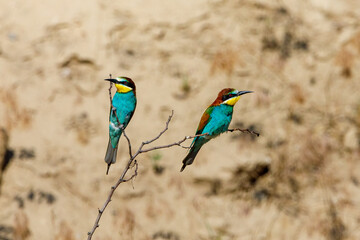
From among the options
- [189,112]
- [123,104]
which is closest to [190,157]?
[123,104]

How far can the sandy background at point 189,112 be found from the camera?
4.64 meters

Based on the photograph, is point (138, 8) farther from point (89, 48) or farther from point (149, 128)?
point (149, 128)

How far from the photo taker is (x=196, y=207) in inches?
190

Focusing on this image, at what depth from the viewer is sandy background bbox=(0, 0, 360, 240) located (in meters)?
4.64

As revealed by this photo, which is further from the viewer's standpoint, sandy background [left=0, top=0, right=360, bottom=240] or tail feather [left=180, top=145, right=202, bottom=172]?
sandy background [left=0, top=0, right=360, bottom=240]

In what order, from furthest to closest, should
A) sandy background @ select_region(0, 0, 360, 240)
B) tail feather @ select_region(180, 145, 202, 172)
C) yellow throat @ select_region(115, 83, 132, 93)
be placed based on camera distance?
sandy background @ select_region(0, 0, 360, 240) → yellow throat @ select_region(115, 83, 132, 93) → tail feather @ select_region(180, 145, 202, 172)

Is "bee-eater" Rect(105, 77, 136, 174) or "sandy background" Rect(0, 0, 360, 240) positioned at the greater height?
"sandy background" Rect(0, 0, 360, 240)

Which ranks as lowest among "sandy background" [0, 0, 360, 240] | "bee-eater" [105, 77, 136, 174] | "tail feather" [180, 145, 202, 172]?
"tail feather" [180, 145, 202, 172]

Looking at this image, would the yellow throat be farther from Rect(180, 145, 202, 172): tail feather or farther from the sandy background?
the sandy background

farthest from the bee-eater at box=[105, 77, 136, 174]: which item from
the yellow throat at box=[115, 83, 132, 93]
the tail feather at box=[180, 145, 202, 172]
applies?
the tail feather at box=[180, 145, 202, 172]

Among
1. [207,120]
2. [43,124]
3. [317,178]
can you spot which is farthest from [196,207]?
[207,120]

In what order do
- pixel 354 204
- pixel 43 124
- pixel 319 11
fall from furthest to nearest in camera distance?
pixel 319 11, pixel 354 204, pixel 43 124

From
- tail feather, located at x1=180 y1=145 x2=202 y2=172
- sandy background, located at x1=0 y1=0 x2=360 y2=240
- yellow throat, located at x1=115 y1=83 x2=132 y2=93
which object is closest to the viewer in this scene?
tail feather, located at x1=180 y1=145 x2=202 y2=172

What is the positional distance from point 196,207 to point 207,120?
230 cm
